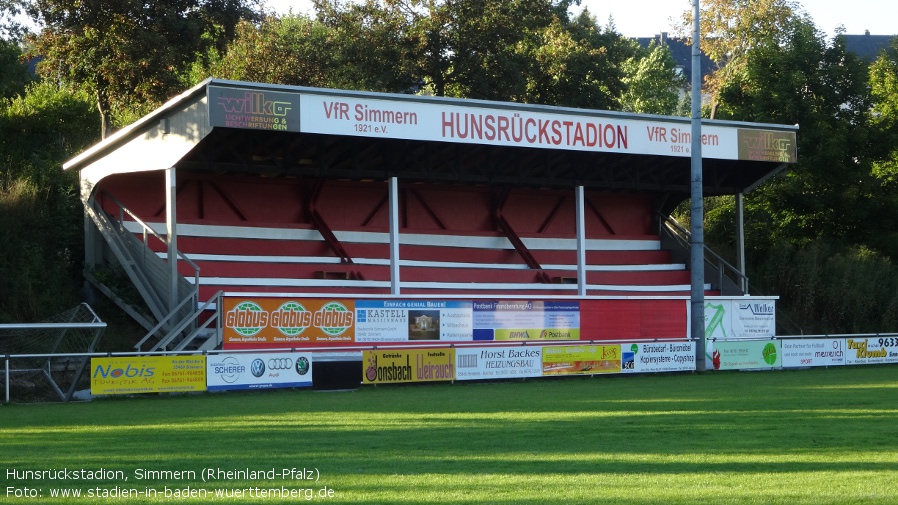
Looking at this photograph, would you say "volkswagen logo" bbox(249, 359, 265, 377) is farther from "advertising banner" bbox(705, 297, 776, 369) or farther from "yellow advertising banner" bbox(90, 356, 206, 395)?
"advertising banner" bbox(705, 297, 776, 369)

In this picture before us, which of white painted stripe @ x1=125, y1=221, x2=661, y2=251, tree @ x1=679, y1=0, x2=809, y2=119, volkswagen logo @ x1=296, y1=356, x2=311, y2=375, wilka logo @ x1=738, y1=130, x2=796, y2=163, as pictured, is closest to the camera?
volkswagen logo @ x1=296, y1=356, x2=311, y2=375

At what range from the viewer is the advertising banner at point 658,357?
99.2 feet

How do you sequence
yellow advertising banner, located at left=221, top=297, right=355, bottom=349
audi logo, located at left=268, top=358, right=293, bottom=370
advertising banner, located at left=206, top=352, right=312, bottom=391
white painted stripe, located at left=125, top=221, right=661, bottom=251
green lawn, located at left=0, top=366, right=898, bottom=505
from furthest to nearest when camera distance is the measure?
white painted stripe, located at left=125, top=221, right=661, bottom=251, yellow advertising banner, located at left=221, top=297, right=355, bottom=349, audi logo, located at left=268, top=358, right=293, bottom=370, advertising banner, located at left=206, top=352, right=312, bottom=391, green lawn, located at left=0, top=366, right=898, bottom=505

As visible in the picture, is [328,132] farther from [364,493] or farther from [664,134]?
[364,493]

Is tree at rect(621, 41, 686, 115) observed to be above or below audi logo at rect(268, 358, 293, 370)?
Answer: above

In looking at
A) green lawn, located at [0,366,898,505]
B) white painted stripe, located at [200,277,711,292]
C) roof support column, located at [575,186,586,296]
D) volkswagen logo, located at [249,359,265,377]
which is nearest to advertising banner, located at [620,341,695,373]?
roof support column, located at [575,186,586,296]

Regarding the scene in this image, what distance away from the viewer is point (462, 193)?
40.7m

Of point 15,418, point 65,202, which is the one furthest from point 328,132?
point 15,418

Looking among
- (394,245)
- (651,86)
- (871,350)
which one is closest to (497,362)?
(394,245)

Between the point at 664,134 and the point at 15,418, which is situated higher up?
the point at 664,134

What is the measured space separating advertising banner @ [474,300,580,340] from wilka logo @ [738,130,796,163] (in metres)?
8.87

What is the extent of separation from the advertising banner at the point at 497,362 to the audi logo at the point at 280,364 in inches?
177

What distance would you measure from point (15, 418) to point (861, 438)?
14102mm

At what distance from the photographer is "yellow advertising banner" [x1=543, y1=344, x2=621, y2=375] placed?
2900 centimetres
